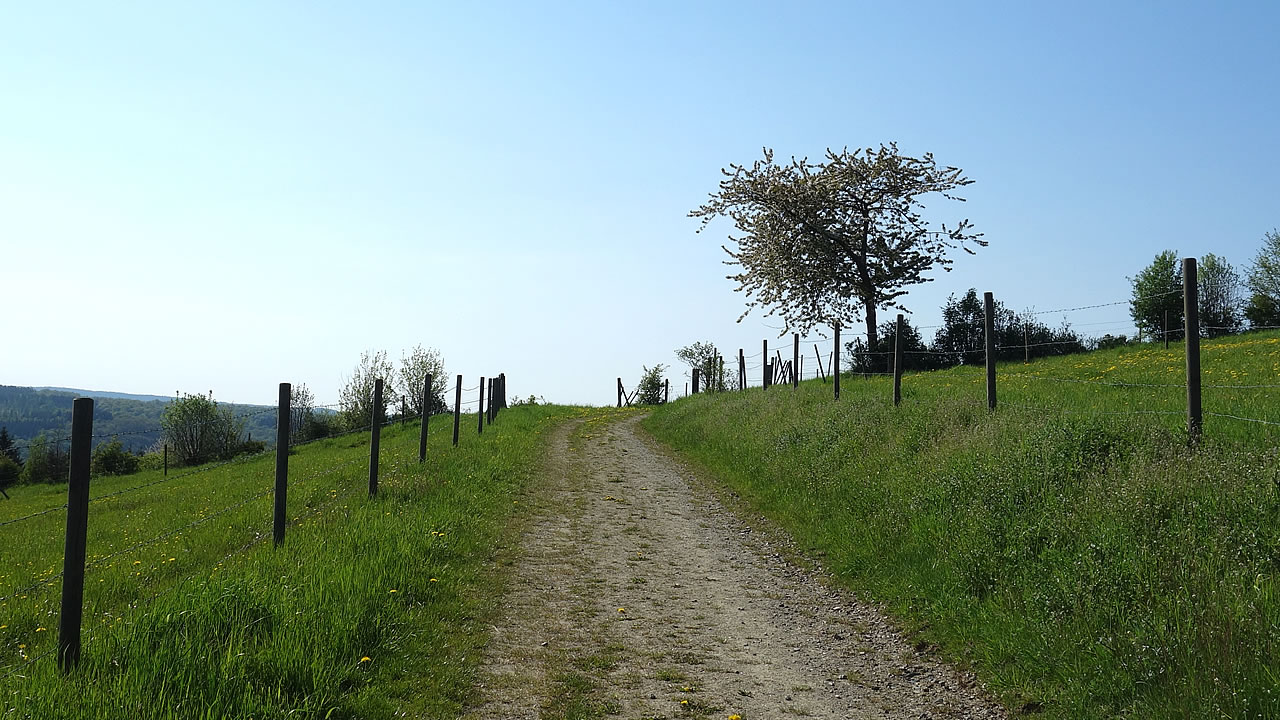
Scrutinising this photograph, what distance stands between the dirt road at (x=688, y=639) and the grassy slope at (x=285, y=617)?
60cm

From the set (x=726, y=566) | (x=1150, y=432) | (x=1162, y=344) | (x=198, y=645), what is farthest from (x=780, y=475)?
(x=1162, y=344)

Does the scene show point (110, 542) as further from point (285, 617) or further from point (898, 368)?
point (898, 368)

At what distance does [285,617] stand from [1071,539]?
7.15 meters

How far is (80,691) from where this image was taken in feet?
16.1

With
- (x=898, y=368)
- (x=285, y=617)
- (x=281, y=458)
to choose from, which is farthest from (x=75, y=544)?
(x=898, y=368)

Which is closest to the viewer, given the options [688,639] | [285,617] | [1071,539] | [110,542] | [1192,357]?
[285,617]

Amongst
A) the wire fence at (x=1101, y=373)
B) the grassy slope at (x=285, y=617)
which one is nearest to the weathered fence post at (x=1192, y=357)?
→ the wire fence at (x=1101, y=373)

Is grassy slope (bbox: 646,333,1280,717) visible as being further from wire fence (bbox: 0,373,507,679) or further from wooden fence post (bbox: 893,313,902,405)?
wire fence (bbox: 0,373,507,679)

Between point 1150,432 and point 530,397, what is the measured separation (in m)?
43.5

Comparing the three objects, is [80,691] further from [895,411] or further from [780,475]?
[895,411]

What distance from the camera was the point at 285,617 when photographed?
622 centimetres

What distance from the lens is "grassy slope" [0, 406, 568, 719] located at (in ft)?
16.5

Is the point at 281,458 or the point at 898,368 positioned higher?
the point at 898,368

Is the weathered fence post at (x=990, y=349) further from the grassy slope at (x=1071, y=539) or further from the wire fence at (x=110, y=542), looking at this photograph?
the wire fence at (x=110, y=542)
